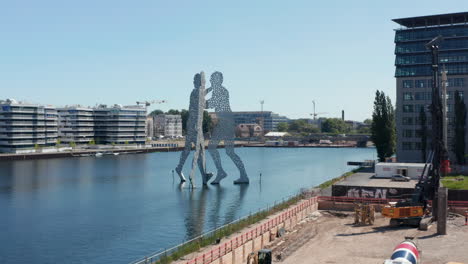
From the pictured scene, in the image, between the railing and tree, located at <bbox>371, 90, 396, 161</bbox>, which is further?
tree, located at <bbox>371, 90, 396, 161</bbox>

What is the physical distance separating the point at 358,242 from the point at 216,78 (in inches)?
1935

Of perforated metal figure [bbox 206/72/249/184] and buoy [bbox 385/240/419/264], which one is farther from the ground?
perforated metal figure [bbox 206/72/249/184]

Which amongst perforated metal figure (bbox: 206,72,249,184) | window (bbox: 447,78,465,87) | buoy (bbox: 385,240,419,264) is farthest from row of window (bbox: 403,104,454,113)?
buoy (bbox: 385,240,419,264)

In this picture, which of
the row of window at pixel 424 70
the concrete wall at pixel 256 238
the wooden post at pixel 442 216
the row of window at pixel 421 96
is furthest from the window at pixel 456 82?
the wooden post at pixel 442 216

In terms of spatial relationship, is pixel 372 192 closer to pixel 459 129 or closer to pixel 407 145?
pixel 459 129

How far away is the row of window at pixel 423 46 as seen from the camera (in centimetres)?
10962

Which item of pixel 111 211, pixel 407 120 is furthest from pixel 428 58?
pixel 111 211

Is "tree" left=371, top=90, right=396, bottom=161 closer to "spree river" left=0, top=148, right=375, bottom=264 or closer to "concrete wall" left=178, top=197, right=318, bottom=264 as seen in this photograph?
"spree river" left=0, top=148, right=375, bottom=264

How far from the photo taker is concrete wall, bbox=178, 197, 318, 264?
1462 inches

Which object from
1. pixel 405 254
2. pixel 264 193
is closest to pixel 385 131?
pixel 264 193

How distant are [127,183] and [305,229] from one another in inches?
2187

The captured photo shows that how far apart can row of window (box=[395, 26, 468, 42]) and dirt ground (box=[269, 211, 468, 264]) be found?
2611 inches

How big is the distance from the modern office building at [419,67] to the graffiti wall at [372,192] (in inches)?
1973

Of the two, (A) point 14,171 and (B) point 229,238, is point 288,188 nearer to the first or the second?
(B) point 229,238
